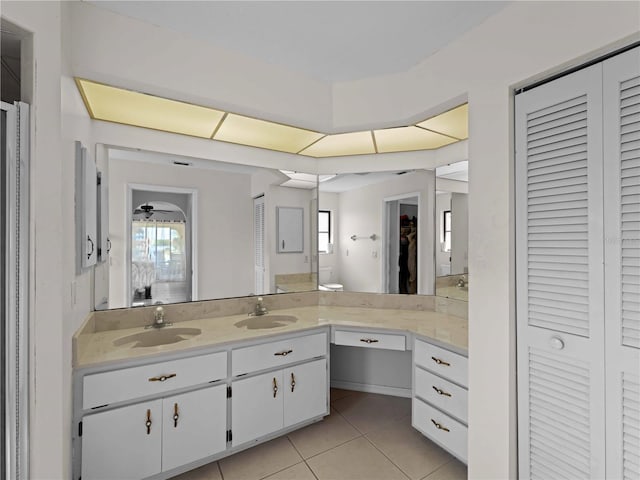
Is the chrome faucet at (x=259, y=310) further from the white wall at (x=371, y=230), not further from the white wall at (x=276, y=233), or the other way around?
the white wall at (x=371, y=230)

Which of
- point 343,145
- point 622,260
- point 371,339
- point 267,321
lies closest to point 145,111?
point 343,145

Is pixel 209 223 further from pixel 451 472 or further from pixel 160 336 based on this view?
pixel 451 472

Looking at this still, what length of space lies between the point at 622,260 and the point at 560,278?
0.21 metres

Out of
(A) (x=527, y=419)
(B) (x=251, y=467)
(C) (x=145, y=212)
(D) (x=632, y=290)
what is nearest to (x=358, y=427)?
(B) (x=251, y=467)

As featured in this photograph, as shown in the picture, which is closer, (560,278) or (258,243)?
A: (560,278)

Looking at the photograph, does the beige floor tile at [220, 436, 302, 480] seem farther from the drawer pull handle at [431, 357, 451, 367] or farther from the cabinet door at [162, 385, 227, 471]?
the drawer pull handle at [431, 357, 451, 367]

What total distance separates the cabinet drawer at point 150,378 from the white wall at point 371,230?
142 centimetres

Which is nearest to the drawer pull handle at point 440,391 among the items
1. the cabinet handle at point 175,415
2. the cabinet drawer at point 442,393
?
the cabinet drawer at point 442,393

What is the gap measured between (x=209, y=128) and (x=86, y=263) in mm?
1195

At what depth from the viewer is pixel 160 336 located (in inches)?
85.7

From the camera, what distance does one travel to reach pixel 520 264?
1455mm

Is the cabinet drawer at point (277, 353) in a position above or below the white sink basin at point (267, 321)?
below

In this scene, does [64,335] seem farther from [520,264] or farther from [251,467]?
[520,264]

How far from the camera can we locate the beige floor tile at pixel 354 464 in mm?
1929
